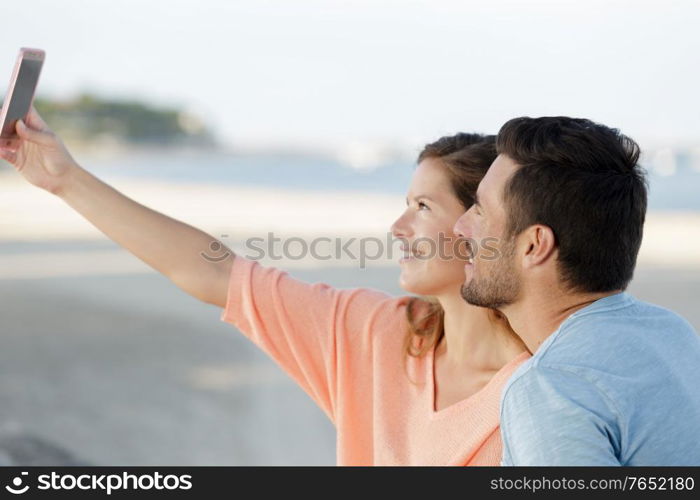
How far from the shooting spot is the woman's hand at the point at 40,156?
2668mm

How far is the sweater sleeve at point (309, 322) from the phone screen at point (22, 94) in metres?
0.70

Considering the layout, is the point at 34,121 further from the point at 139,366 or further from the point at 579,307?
the point at 139,366

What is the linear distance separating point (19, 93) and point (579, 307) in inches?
60.9

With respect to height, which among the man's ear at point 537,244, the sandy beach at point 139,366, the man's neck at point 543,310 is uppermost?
the sandy beach at point 139,366

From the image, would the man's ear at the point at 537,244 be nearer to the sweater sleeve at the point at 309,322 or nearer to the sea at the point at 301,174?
the sweater sleeve at the point at 309,322

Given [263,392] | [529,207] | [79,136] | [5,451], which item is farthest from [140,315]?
[79,136]

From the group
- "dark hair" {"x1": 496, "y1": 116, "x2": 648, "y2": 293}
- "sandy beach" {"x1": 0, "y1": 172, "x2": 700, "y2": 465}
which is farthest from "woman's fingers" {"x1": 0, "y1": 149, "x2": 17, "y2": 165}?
"sandy beach" {"x1": 0, "y1": 172, "x2": 700, "y2": 465}

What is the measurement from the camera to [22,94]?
256 centimetres

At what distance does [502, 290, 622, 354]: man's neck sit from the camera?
1870 mm

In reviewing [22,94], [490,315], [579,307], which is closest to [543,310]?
[579,307]

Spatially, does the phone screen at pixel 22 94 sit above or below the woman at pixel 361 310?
above

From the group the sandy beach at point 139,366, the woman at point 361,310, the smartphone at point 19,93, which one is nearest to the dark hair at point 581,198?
the woman at point 361,310
